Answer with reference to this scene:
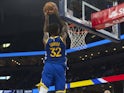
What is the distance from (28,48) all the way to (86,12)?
12614 mm

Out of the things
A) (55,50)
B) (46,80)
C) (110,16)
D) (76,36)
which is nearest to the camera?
(46,80)

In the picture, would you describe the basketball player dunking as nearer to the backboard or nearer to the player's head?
→ the player's head

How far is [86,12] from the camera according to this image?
8539 millimetres

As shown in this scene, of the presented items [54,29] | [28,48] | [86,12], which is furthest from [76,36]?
[28,48]

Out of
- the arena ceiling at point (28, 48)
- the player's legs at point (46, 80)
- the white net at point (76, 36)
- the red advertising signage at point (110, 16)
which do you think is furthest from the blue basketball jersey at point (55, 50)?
the arena ceiling at point (28, 48)

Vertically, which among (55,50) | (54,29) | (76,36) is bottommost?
(55,50)

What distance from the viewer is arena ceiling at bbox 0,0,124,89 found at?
18312mm

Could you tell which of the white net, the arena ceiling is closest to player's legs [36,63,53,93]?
the white net

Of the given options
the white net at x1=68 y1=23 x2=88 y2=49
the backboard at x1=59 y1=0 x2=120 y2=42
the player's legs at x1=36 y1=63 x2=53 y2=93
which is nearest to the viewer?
the player's legs at x1=36 y1=63 x2=53 y2=93

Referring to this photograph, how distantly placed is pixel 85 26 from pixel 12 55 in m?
12.7

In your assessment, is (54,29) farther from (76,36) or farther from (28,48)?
(28,48)

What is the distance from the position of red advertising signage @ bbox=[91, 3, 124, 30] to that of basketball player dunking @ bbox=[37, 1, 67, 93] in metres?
3.81

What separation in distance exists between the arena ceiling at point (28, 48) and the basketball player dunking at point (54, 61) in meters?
12.1

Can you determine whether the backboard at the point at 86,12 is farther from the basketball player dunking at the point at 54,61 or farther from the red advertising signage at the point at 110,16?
the basketball player dunking at the point at 54,61
